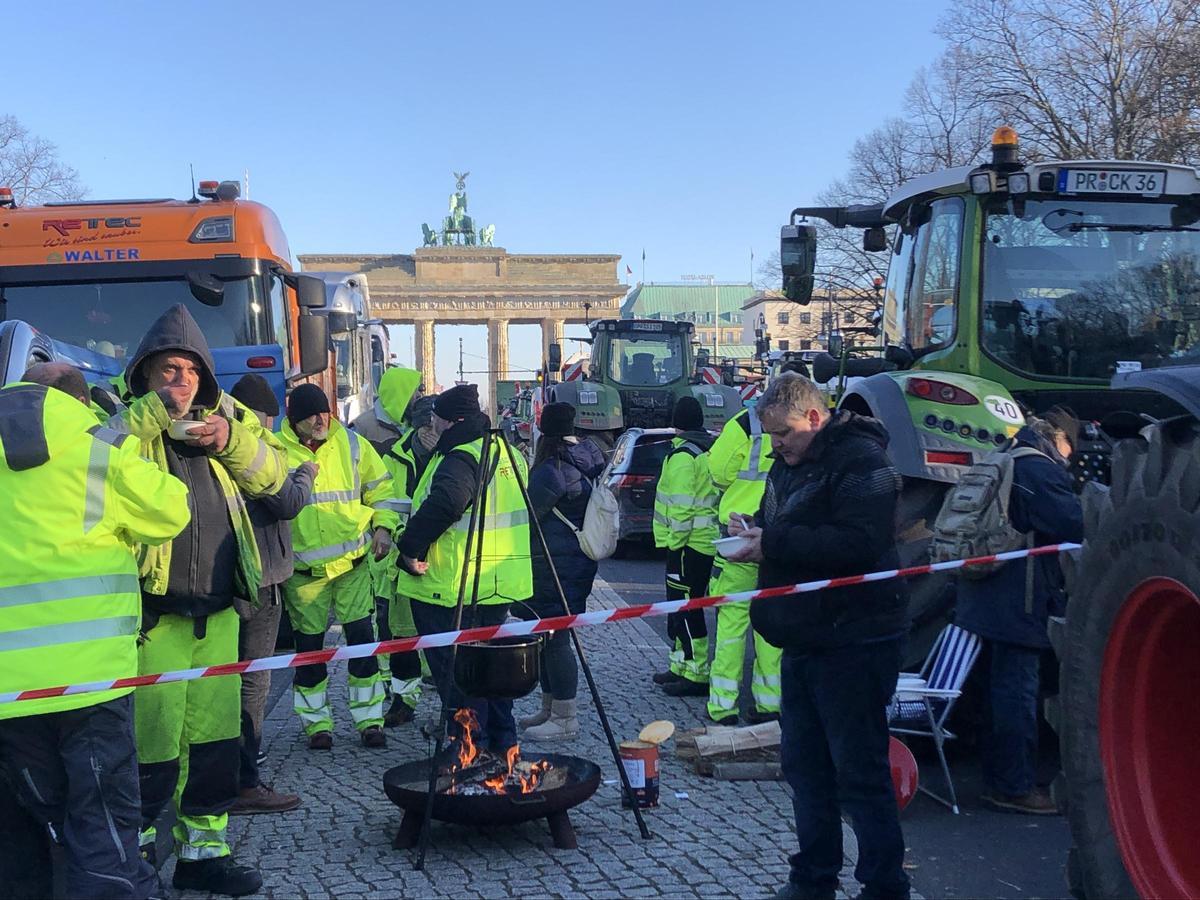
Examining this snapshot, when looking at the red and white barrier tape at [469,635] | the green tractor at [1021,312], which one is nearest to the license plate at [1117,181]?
the green tractor at [1021,312]

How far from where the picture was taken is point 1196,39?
2127 centimetres

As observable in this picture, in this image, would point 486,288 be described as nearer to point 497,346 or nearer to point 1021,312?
point 497,346

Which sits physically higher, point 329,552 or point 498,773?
point 329,552

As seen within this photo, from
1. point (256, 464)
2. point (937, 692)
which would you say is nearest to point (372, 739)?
point (256, 464)

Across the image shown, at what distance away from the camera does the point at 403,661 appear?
7.71 m

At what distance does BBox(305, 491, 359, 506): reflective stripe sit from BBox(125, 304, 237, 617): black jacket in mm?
2136

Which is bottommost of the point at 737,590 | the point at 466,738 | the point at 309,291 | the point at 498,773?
the point at 498,773

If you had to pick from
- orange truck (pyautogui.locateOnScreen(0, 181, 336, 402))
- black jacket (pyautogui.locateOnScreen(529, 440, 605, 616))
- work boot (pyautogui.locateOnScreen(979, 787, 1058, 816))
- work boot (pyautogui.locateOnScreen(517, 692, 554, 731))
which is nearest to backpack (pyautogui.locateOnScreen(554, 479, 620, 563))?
black jacket (pyautogui.locateOnScreen(529, 440, 605, 616))

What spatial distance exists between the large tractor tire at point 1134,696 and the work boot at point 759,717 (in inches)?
136

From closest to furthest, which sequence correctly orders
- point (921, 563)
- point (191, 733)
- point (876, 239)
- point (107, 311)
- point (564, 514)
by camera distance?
point (191, 733), point (921, 563), point (564, 514), point (876, 239), point (107, 311)

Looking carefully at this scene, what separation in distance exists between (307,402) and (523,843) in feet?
8.87

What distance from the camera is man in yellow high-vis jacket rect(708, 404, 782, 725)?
7.16 meters

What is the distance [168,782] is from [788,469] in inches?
99.8

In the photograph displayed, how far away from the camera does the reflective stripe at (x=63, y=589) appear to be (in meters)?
3.62
